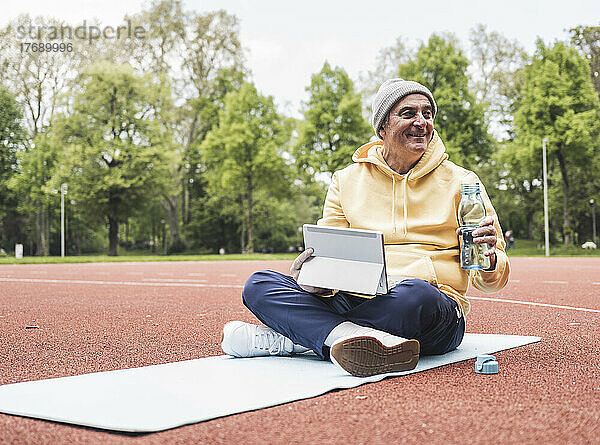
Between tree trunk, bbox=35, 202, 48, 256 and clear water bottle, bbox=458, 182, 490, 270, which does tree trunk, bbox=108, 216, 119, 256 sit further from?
clear water bottle, bbox=458, 182, 490, 270

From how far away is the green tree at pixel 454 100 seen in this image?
33.7 metres

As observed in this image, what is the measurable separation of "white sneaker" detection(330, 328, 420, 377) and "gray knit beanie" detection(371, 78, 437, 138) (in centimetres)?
127

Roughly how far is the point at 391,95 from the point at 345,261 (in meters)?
1.00

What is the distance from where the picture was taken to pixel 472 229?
340cm

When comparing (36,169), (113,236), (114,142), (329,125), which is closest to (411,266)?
(329,125)

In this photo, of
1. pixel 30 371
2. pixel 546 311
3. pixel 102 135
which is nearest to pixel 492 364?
pixel 30 371

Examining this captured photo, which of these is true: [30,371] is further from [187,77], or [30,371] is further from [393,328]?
[187,77]

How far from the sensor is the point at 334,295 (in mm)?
3838

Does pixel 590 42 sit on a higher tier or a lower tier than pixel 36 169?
higher

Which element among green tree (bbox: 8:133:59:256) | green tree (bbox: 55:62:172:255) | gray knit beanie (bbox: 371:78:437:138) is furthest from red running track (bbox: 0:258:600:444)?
green tree (bbox: 8:133:59:256)

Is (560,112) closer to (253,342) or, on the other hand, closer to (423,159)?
(423,159)

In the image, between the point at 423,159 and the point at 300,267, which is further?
the point at 423,159

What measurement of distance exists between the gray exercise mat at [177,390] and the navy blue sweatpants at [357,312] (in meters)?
0.13

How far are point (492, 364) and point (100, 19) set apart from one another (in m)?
40.0
